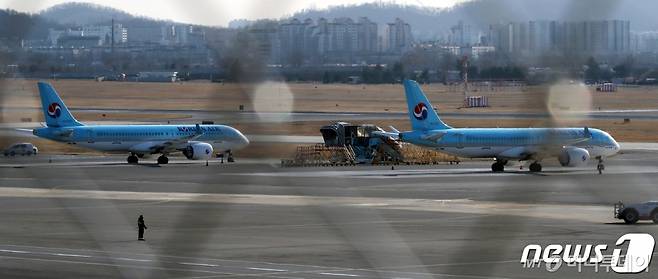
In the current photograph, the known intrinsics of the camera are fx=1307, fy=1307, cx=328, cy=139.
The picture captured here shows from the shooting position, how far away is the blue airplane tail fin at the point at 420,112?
63688mm

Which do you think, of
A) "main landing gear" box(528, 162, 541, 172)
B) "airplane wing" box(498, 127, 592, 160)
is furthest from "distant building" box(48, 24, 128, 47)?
"airplane wing" box(498, 127, 592, 160)

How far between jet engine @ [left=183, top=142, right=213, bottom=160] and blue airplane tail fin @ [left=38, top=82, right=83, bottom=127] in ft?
22.2

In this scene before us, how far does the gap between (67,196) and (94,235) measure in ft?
47.6

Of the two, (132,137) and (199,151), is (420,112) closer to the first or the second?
(199,151)

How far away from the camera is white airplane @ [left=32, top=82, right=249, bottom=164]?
70000 millimetres

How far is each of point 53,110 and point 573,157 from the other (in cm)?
2833

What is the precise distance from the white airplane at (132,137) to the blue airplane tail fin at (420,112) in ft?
35.0

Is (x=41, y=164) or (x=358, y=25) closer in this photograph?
(x=358, y=25)

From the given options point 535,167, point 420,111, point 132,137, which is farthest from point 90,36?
point 132,137

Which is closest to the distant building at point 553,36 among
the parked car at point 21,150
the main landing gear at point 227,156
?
the main landing gear at point 227,156

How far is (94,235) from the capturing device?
3294cm

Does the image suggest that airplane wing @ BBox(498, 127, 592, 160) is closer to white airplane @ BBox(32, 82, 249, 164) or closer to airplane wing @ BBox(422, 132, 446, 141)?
airplane wing @ BBox(422, 132, 446, 141)

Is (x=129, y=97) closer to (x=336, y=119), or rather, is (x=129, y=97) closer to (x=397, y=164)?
(x=336, y=119)

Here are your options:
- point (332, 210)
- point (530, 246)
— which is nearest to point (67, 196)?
point (332, 210)
